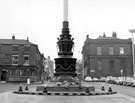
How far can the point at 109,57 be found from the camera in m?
86.8

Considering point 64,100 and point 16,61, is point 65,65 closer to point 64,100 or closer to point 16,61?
point 64,100

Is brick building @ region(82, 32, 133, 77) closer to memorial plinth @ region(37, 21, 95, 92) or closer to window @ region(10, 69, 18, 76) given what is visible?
window @ region(10, 69, 18, 76)

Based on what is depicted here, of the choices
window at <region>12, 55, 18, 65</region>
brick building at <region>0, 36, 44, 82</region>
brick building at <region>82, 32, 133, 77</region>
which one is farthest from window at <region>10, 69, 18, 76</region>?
brick building at <region>82, 32, 133, 77</region>

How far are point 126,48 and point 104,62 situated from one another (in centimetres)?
858

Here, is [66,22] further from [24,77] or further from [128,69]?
[128,69]

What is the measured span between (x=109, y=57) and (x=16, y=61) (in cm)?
3097

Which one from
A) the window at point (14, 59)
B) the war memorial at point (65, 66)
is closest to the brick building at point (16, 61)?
the window at point (14, 59)

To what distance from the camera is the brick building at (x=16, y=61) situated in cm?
6981

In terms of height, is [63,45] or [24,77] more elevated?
[63,45]

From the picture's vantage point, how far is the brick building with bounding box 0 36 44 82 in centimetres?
6981

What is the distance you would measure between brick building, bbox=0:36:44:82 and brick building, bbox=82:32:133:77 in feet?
73.3

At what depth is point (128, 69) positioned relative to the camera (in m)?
86.3

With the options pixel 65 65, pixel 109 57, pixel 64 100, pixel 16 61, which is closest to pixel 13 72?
pixel 16 61

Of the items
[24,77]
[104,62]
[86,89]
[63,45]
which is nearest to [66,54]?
[63,45]
